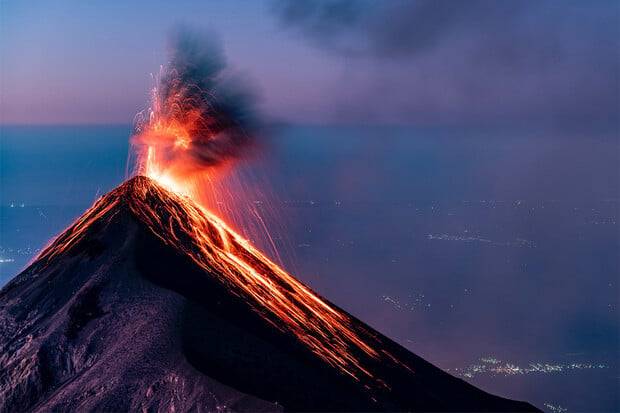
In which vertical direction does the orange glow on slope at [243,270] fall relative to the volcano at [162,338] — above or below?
above

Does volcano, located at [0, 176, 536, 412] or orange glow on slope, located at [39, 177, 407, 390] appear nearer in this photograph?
volcano, located at [0, 176, 536, 412]

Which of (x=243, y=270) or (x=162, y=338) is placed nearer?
(x=162, y=338)

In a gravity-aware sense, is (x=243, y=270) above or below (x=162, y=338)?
above

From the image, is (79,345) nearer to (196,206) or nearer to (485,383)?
(196,206)

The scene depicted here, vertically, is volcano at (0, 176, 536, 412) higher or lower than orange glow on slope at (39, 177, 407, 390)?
lower

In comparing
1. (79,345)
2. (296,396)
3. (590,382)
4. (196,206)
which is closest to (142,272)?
(79,345)
